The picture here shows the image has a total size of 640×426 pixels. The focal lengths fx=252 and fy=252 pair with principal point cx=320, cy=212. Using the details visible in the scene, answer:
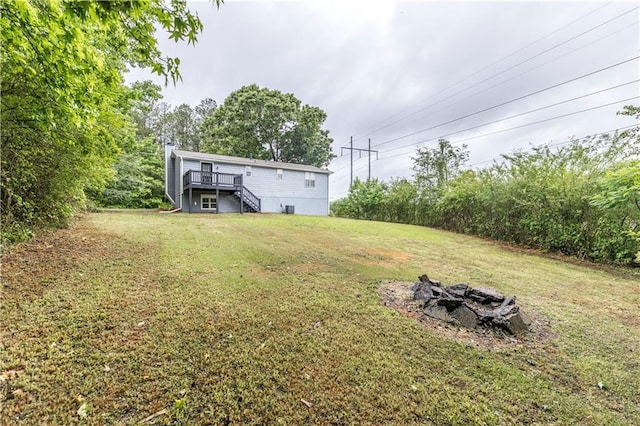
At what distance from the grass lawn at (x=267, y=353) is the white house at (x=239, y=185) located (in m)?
13.3

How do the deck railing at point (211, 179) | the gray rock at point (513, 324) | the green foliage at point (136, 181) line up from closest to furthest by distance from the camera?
the gray rock at point (513, 324), the deck railing at point (211, 179), the green foliage at point (136, 181)

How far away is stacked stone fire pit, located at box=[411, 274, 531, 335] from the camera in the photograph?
3.21 meters

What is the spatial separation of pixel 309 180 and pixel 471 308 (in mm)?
19753

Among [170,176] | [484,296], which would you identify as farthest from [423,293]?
[170,176]

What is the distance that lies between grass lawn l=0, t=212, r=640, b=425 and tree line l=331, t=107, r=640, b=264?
13.8 ft

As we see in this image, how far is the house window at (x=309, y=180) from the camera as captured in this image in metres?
22.3

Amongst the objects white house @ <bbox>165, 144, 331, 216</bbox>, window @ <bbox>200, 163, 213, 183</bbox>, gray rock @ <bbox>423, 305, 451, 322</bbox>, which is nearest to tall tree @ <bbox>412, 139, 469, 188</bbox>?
white house @ <bbox>165, 144, 331, 216</bbox>

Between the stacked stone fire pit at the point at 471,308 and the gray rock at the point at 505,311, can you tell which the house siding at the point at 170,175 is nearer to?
the stacked stone fire pit at the point at 471,308

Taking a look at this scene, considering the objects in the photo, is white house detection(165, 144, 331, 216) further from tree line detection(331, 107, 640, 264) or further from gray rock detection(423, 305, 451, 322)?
gray rock detection(423, 305, 451, 322)

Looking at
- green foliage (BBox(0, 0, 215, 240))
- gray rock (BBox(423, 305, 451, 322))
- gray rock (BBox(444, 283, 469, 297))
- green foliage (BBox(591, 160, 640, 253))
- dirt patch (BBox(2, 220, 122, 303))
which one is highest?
green foliage (BBox(0, 0, 215, 240))

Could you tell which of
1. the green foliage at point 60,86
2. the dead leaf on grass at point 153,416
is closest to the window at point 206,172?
the green foliage at point 60,86

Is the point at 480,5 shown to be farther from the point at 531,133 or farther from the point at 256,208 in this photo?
the point at 256,208

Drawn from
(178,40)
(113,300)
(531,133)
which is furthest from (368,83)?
(113,300)

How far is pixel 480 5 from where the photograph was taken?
793 cm
